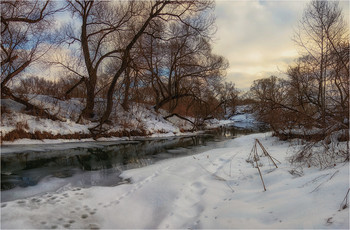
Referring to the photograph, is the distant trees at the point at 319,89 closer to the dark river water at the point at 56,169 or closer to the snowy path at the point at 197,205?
the snowy path at the point at 197,205

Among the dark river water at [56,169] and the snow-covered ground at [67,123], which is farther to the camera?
the snow-covered ground at [67,123]

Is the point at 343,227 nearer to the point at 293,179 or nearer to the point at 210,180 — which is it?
the point at 293,179

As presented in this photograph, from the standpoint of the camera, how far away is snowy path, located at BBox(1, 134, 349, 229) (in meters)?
2.82

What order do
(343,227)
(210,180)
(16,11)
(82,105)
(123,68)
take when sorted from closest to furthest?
(343,227), (210,180), (16,11), (123,68), (82,105)

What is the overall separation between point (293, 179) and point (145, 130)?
13.2 metres

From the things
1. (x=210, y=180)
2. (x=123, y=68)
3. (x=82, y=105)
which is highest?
(x=123, y=68)

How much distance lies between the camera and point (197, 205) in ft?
12.7

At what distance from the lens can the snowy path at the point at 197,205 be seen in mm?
2816

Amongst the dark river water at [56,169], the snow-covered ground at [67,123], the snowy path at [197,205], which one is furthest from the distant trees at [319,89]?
the snow-covered ground at [67,123]

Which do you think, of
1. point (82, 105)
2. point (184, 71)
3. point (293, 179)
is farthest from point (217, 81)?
point (293, 179)

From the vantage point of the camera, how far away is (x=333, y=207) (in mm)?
2596

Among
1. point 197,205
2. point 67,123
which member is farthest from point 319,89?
point 67,123

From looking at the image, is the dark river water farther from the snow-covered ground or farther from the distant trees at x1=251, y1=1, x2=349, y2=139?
the distant trees at x1=251, y1=1, x2=349, y2=139

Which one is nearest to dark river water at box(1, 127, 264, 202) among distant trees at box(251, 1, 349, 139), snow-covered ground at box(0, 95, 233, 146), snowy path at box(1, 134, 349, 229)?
snowy path at box(1, 134, 349, 229)
